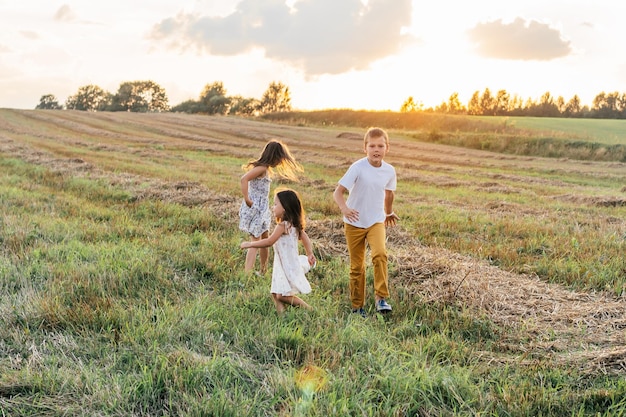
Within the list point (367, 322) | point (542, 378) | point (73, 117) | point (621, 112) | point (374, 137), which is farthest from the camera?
point (621, 112)

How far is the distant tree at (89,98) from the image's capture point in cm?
9669

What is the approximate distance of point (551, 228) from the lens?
8461 millimetres

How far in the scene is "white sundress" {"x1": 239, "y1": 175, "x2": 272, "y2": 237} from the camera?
20.2 ft

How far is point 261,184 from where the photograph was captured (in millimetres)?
6172

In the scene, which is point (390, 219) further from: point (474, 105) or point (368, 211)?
point (474, 105)

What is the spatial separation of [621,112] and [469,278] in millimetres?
90950

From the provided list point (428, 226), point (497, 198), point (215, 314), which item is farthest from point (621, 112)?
point (215, 314)

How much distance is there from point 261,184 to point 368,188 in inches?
72.3

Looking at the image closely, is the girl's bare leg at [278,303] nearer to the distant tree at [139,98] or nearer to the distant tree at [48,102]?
the distant tree at [139,98]

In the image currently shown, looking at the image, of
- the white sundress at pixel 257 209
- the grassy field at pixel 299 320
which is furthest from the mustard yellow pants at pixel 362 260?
the white sundress at pixel 257 209

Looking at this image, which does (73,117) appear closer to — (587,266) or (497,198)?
(497,198)

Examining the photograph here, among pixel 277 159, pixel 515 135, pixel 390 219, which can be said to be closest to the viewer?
pixel 390 219

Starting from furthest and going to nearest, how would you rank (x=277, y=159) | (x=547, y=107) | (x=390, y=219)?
1. (x=547, y=107)
2. (x=277, y=159)
3. (x=390, y=219)

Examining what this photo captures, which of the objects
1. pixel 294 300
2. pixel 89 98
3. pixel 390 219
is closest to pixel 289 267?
pixel 294 300
